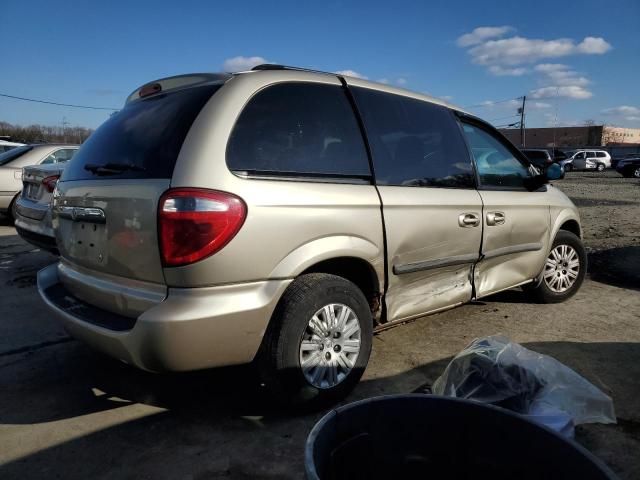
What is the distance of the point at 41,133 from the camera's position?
176 ft

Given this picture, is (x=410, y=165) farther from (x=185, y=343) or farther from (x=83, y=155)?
(x=83, y=155)

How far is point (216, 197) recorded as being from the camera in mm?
2244

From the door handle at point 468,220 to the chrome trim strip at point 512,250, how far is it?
30 cm

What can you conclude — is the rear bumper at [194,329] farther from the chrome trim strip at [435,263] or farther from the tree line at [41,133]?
the tree line at [41,133]

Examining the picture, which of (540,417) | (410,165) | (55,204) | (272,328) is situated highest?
(410,165)

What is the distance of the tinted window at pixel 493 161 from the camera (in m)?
3.87

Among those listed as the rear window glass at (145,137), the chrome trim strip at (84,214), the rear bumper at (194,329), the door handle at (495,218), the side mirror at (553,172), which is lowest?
the rear bumper at (194,329)

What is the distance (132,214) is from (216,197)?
44cm

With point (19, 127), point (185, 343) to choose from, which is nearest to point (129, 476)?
point (185, 343)

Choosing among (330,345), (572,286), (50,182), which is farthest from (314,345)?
(50,182)

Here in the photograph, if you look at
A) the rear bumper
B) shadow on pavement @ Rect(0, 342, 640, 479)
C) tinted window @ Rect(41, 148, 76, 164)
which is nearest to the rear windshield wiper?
the rear bumper

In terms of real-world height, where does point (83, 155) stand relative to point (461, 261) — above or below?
above

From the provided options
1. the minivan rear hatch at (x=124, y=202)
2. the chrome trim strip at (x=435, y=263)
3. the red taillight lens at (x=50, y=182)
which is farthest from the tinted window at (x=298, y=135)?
the red taillight lens at (x=50, y=182)

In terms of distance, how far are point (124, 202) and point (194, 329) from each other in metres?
0.72
